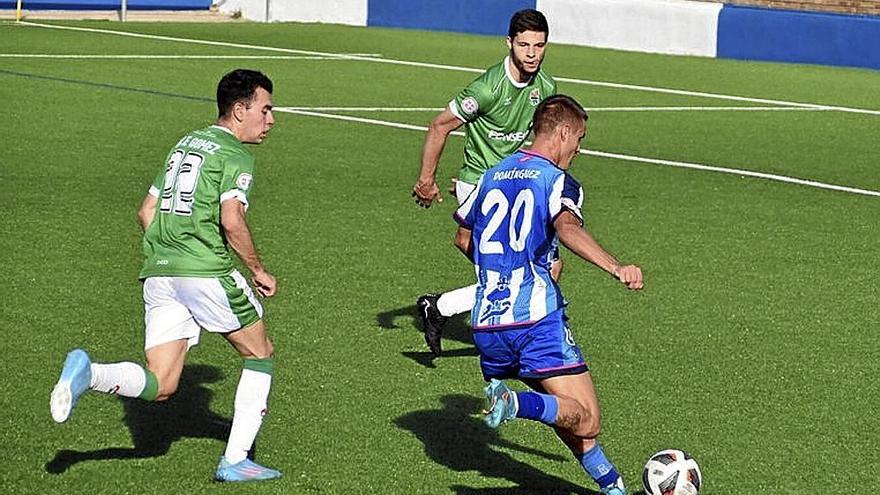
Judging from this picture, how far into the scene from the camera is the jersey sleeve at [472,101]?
33.2 ft

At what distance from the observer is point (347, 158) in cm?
1758

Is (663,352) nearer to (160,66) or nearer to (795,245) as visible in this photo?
(795,245)

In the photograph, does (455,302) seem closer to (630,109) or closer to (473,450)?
(473,450)

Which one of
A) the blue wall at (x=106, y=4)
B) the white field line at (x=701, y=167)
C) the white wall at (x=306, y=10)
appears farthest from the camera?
the white wall at (x=306, y=10)

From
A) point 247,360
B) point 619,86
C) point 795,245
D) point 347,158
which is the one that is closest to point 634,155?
point 347,158

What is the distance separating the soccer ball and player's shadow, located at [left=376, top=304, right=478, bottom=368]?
8.69ft

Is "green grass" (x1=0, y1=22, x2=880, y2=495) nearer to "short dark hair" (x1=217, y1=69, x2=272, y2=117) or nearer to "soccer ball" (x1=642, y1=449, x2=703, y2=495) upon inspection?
"soccer ball" (x1=642, y1=449, x2=703, y2=495)

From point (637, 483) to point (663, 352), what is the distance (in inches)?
98.4

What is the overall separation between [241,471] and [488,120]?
11.5 feet

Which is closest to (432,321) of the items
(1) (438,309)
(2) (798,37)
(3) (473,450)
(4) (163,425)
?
(1) (438,309)

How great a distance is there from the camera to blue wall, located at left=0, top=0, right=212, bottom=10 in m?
34.0

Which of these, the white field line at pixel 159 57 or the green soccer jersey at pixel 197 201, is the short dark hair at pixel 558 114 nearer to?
the green soccer jersey at pixel 197 201

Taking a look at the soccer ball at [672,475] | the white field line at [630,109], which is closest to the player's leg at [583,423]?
the soccer ball at [672,475]

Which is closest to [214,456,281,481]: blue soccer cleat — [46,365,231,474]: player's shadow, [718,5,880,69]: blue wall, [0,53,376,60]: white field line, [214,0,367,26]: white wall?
[46,365,231,474]: player's shadow
